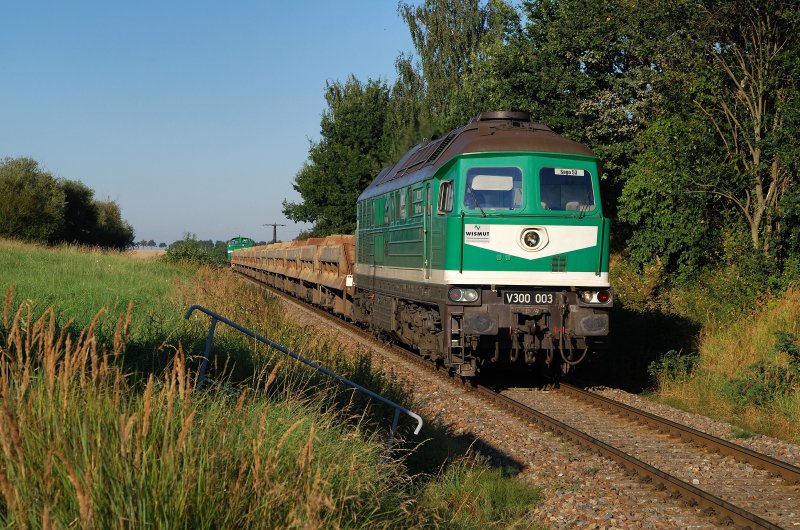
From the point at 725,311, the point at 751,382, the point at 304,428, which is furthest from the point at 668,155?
the point at 304,428

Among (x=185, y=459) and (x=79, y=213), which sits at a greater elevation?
(x=79, y=213)

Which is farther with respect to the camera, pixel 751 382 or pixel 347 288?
Answer: pixel 347 288

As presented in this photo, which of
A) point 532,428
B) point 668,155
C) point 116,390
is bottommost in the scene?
point 532,428

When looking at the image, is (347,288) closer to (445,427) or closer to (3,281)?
(3,281)

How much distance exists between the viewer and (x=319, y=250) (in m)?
25.1

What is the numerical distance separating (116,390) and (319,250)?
20.7 metres

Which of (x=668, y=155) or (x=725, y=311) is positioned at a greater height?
(x=668, y=155)

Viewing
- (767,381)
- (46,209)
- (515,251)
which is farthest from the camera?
(46,209)

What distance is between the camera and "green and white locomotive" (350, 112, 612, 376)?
11.5m

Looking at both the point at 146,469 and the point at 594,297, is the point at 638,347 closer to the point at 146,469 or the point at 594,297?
the point at 594,297

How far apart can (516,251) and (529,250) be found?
0.61ft

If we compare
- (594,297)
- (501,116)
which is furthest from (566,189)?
(501,116)

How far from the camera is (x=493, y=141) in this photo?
11875 millimetres

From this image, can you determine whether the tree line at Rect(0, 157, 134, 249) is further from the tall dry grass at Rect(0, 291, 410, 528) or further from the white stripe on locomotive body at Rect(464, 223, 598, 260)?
the tall dry grass at Rect(0, 291, 410, 528)
